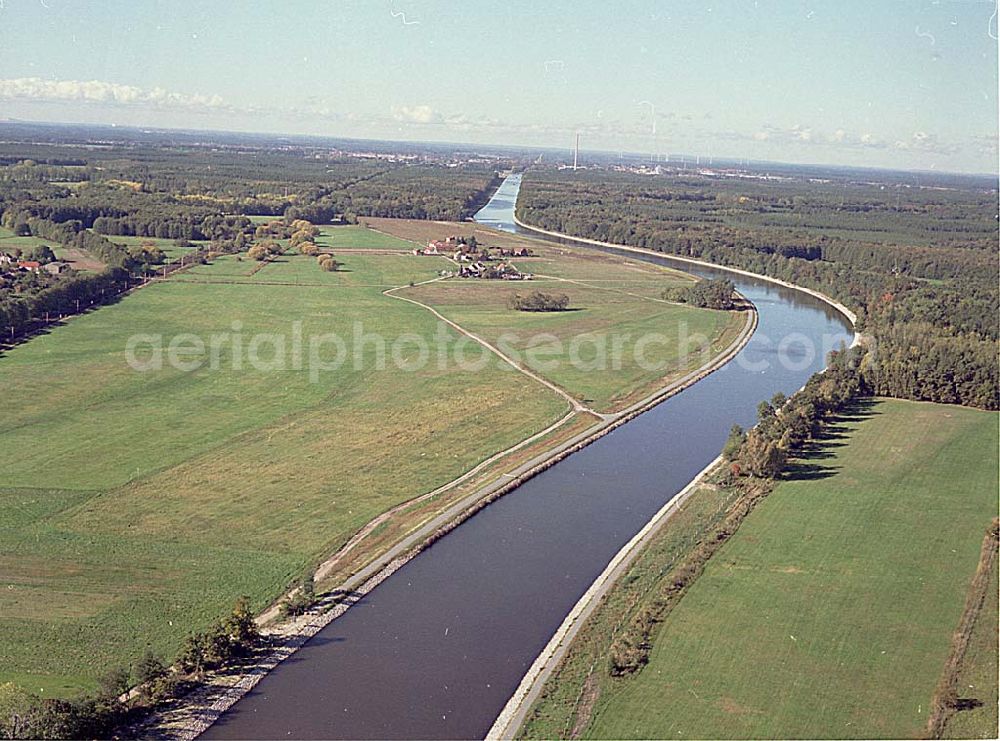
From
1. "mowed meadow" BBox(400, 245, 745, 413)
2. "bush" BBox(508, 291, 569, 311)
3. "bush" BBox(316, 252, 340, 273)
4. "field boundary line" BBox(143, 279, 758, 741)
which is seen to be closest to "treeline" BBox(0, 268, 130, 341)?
"bush" BBox(316, 252, 340, 273)

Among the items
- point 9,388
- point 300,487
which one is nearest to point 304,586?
point 300,487

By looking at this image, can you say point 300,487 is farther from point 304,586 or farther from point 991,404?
point 991,404

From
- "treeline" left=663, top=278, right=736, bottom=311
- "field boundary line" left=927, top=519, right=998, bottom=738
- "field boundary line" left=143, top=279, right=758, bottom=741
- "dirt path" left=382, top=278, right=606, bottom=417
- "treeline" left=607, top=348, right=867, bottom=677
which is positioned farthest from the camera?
"treeline" left=663, top=278, right=736, bottom=311

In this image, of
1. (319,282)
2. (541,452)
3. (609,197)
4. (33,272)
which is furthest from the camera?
(609,197)

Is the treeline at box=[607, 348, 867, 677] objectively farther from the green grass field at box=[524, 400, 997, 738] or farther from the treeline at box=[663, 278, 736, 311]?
the treeline at box=[663, 278, 736, 311]

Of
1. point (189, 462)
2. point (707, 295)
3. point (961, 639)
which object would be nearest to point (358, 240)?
point (707, 295)

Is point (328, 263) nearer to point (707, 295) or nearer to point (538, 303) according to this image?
point (538, 303)
